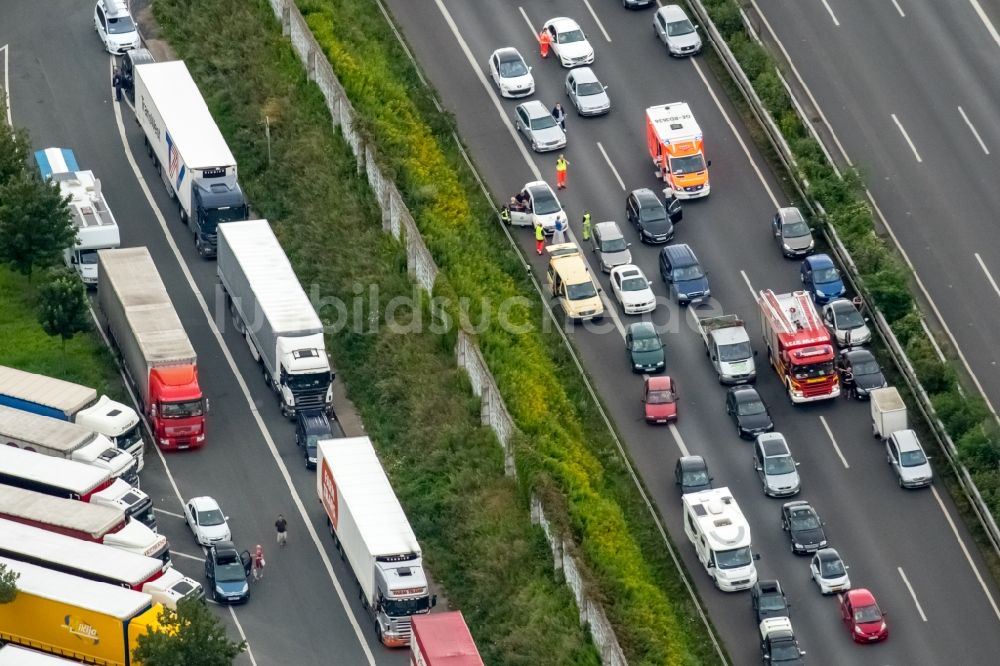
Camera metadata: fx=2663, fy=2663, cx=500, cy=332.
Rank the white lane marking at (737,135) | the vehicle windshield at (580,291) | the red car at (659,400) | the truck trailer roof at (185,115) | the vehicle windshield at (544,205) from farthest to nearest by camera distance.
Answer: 1. the white lane marking at (737,135)
2. the vehicle windshield at (544,205)
3. the truck trailer roof at (185,115)
4. the vehicle windshield at (580,291)
5. the red car at (659,400)

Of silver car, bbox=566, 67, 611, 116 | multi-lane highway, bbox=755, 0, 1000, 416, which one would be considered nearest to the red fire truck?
multi-lane highway, bbox=755, 0, 1000, 416

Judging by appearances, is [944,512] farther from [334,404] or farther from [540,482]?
[334,404]

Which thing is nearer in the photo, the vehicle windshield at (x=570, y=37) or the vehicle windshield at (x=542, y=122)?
the vehicle windshield at (x=542, y=122)

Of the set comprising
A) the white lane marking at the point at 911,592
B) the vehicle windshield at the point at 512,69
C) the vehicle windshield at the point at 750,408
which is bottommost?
the white lane marking at the point at 911,592

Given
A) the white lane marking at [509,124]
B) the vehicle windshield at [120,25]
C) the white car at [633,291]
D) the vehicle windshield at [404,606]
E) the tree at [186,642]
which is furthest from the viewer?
the vehicle windshield at [120,25]

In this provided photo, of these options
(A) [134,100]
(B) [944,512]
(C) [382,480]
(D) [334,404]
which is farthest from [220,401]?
(B) [944,512]

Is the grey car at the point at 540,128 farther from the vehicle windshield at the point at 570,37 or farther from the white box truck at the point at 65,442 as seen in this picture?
the white box truck at the point at 65,442

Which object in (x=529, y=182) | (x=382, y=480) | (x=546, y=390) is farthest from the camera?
(x=529, y=182)

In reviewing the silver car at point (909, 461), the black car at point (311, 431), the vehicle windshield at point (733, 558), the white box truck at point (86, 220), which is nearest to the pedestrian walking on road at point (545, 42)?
the white box truck at point (86, 220)
